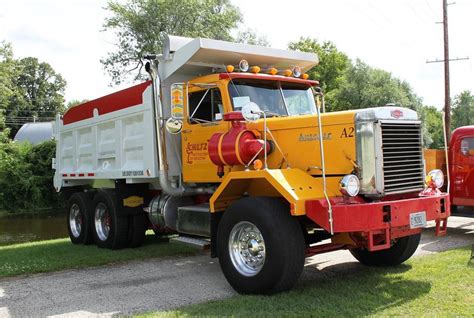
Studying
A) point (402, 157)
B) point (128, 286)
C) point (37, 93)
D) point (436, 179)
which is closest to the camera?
point (402, 157)

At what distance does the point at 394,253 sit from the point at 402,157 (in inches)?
65.8

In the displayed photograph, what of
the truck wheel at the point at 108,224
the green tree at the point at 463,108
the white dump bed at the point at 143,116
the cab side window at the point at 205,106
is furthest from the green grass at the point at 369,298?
the green tree at the point at 463,108

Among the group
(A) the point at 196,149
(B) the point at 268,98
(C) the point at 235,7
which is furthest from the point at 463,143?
(C) the point at 235,7

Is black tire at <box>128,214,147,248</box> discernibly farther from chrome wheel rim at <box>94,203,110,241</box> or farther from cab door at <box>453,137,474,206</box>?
cab door at <box>453,137,474,206</box>

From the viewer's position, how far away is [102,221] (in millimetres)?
10570

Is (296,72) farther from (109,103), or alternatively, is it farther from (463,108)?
(463,108)

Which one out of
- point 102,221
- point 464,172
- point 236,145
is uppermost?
point 236,145

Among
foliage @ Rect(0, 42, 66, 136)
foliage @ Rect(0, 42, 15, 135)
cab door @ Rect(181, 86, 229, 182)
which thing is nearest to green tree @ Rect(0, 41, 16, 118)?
foliage @ Rect(0, 42, 15, 135)

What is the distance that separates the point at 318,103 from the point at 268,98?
3.75 ft

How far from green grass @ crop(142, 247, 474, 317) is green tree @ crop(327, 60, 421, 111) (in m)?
32.3

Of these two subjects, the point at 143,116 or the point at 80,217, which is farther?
the point at 80,217

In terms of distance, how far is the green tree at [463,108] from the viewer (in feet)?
202

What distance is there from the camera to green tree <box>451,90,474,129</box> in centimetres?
6146

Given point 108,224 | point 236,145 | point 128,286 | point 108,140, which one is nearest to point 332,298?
point 236,145
